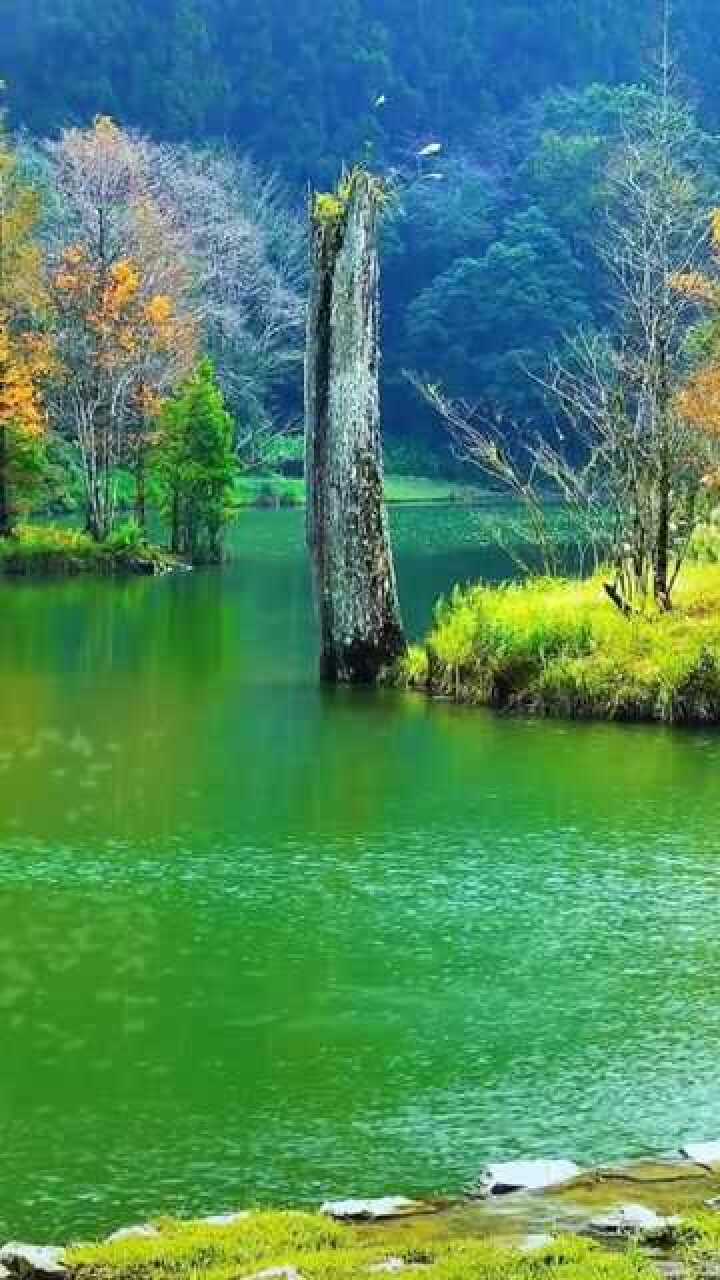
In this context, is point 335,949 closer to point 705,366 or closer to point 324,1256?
point 324,1256

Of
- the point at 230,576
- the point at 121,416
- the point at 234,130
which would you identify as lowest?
the point at 230,576

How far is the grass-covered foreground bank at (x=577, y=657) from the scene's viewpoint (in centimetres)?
1736

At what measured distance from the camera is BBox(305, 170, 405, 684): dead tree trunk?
64.3 feet

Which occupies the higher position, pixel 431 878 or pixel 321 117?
pixel 321 117

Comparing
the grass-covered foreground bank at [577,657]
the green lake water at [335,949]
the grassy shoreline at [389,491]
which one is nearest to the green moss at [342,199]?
the grass-covered foreground bank at [577,657]

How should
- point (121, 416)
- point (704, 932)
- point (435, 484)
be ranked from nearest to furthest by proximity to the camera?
point (704, 932) → point (121, 416) → point (435, 484)

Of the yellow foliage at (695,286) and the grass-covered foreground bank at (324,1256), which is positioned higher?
the yellow foliage at (695,286)

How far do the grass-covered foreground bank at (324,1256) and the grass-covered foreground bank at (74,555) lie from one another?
31.1 m

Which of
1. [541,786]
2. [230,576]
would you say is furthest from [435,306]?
[541,786]

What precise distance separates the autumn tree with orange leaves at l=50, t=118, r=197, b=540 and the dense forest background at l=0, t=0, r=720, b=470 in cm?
2833

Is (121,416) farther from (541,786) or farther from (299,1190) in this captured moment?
(299,1190)

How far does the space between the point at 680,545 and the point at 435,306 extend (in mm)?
58560

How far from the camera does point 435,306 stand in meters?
77.7

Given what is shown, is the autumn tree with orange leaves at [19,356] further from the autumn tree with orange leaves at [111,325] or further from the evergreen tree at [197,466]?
the evergreen tree at [197,466]
